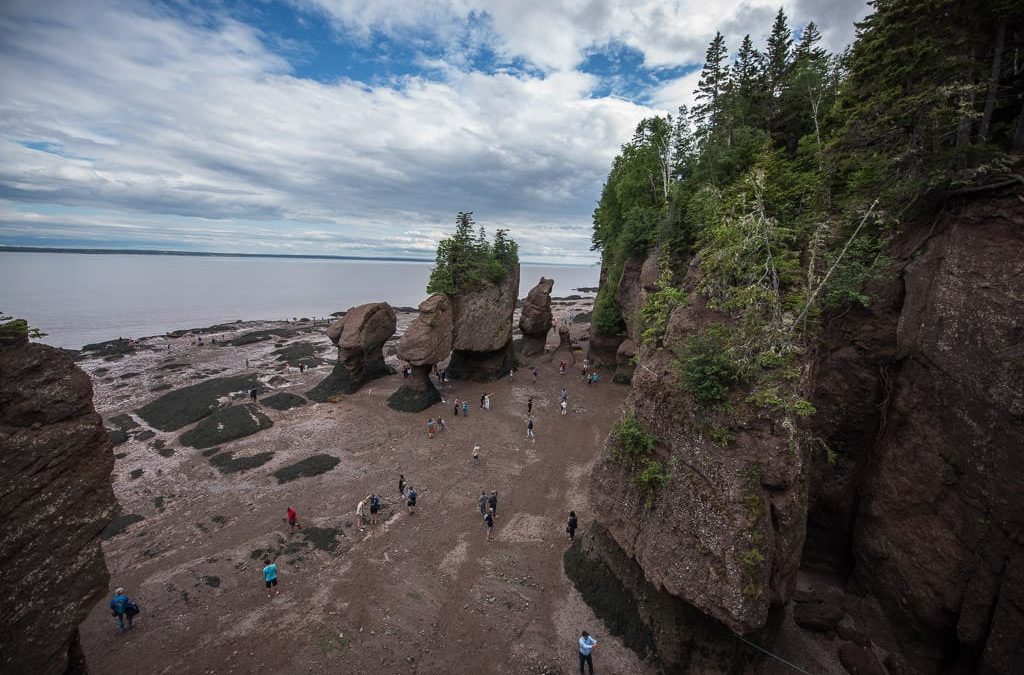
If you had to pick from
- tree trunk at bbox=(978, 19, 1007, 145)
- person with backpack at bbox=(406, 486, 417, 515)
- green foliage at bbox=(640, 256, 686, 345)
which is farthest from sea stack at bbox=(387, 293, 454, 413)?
tree trunk at bbox=(978, 19, 1007, 145)

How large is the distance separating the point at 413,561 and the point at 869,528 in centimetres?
1413

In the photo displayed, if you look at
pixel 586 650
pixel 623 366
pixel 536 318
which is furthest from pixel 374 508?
pixel 536 318

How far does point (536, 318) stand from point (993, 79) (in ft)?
98.0

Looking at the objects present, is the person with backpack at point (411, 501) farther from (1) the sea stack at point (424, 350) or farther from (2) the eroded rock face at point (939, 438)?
(2) the eroded rock face at point (939, 438)

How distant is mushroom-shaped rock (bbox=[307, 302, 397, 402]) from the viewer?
98.9 feet

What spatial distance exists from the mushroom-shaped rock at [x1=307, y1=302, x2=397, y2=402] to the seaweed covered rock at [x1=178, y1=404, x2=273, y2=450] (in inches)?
178

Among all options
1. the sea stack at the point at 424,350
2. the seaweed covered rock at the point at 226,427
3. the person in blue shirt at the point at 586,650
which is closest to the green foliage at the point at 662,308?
the person in blue shirt at the point at 586,650

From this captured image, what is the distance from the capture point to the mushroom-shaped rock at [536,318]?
3675 cm

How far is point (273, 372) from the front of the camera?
3684 centimetres

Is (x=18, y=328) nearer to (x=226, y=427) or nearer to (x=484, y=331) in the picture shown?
(x=226, y=427)

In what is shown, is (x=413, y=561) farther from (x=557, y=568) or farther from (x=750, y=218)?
(x=750, y=218)

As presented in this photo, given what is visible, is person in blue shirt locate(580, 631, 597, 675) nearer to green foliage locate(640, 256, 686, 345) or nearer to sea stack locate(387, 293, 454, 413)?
green foliage locate(640, 256, 686, 345)

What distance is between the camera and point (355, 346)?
30.0m

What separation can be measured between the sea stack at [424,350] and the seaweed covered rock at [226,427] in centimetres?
837
